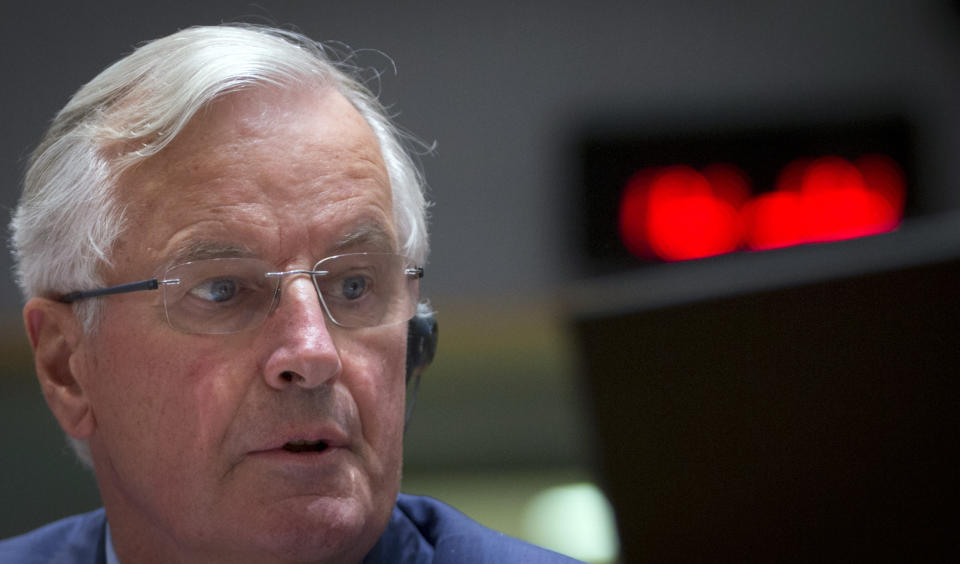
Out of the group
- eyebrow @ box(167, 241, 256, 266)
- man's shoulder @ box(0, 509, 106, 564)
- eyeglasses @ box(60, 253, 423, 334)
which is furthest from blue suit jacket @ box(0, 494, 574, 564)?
eyebrow @ box(167, 241, 256, 266)

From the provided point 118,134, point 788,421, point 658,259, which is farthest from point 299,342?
point 658,259

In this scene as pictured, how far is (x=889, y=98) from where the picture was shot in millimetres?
3809

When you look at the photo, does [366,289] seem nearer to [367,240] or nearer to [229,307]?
[367,240]

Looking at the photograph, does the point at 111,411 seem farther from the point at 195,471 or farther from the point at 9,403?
the point at 9,403

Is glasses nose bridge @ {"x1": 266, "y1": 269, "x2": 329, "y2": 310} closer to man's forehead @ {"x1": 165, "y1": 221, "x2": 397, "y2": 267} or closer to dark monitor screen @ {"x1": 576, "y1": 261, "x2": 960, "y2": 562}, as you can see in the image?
man's forehead @ {"x1": 165, "y1": 221, "x2": 397, "y2": 267}

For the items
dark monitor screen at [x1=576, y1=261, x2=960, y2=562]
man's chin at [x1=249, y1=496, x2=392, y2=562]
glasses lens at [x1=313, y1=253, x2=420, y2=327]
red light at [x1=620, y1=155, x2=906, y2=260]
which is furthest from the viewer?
red light at [x1=620, y1=155, x2=906, y2=260]

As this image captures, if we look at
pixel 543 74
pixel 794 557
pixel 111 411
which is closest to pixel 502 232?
pixel 543 74

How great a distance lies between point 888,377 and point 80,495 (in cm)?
202

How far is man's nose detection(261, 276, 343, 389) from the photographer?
1.28 metres

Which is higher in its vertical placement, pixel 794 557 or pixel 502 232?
pixel 502 232

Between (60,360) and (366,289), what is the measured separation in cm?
43

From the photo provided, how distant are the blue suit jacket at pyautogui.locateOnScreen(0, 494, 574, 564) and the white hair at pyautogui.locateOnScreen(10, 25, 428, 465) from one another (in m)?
0.16

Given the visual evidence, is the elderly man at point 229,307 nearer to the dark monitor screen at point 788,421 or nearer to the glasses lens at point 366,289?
the glasses lens at point 366,289

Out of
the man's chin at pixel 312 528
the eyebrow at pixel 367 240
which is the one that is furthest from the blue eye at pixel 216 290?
the man's chin at pixel 312 528
